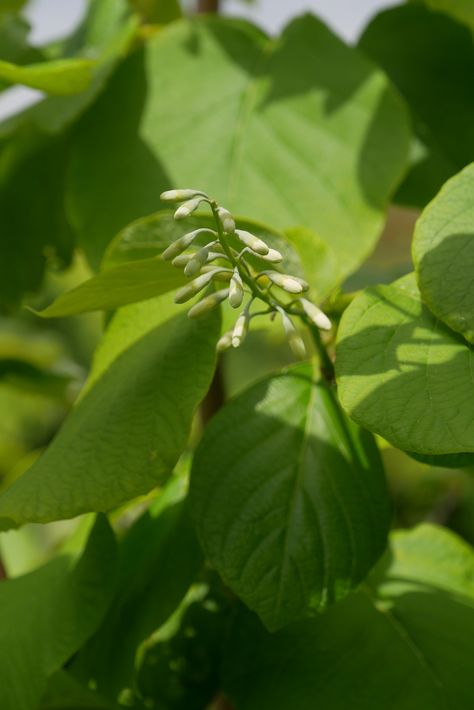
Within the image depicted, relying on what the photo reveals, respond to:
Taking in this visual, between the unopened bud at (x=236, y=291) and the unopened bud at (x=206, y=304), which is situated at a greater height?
the unopened bud at (x=236, y=291)

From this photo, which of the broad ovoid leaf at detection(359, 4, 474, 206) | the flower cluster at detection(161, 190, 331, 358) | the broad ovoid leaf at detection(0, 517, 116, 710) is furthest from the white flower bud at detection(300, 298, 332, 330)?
the broad ovoid leaf at detection(359, 4, 474, 206)

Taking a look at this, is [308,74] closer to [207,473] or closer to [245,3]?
[207,473]

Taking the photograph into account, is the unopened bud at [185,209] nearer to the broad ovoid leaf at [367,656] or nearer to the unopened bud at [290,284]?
the unopened bud at [290,284]

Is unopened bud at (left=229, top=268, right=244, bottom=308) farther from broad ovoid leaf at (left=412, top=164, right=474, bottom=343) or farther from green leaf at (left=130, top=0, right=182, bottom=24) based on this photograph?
green leaf at (left=130, top=0, right=182, bottom=24)

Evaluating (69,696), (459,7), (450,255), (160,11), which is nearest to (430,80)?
(459,7)

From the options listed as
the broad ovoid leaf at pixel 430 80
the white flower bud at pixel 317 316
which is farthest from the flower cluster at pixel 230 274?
the broad ovoid leaf at pixel 430 80
